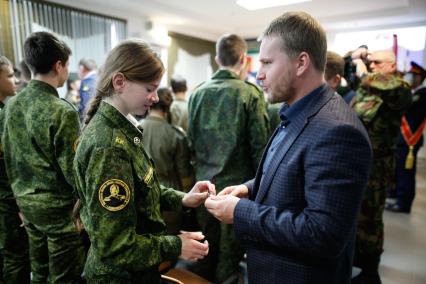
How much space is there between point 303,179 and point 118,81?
2.25 ft

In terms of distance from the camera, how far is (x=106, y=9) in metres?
5.50

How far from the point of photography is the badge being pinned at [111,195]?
2.97 feet

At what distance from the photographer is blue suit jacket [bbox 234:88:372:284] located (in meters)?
0.78

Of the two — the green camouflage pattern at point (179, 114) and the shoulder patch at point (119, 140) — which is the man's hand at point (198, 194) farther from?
the green camouflage pattern at point (179, 114)

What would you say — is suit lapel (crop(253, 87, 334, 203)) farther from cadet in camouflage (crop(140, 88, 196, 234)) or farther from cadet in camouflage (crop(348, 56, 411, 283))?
cadet in camouflage (crop(348, 56, 411, 283))

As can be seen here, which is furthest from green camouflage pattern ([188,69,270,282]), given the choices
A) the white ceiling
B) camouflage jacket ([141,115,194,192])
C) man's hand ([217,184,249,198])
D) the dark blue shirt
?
the white ceiling

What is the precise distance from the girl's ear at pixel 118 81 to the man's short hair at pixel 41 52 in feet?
2.81

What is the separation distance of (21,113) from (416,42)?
752 centimetres

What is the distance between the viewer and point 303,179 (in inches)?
34.0

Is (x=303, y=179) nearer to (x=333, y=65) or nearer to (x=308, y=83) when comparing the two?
(x=308, y=83)

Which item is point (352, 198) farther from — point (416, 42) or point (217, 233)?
point (416, 42)

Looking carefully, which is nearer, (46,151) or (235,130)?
(46,151)

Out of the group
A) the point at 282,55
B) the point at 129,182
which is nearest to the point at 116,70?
the point at 129,182

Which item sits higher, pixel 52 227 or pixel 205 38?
pixel 205 38
